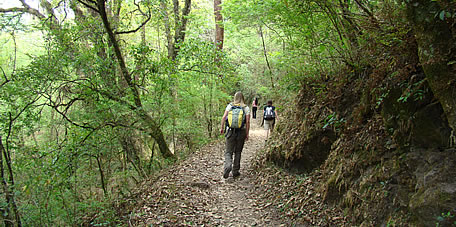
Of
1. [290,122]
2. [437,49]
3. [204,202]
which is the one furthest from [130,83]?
[437,49]

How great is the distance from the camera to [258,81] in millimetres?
23281

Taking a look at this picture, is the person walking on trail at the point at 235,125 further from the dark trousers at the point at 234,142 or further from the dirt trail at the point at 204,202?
the dirt trail at the point at 204,202

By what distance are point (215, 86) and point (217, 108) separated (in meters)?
2.28

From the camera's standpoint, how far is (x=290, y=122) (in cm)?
746

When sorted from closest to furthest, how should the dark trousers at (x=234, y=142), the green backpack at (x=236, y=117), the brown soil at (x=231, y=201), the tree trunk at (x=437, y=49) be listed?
the tree trunk at (x=437, y=49)
the brown soil at (x=231, y=201)
the green backpack at (x=236, y=117)
the dark trousers at (x=234, y=142)

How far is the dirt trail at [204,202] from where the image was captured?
5262mm

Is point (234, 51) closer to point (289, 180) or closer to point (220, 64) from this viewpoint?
point (220, 64)

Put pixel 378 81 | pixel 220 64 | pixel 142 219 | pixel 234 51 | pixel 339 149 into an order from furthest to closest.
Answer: pixel 234 51
pixel 220 64
pixel 142 219
pixel 339 149
pixel 378 81

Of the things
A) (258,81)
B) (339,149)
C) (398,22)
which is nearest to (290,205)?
(339,149)

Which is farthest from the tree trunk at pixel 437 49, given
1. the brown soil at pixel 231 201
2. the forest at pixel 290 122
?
the brown soil at pixel 231 201

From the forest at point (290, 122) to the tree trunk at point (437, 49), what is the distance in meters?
0.01

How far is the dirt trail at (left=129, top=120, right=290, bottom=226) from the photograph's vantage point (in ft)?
17.3

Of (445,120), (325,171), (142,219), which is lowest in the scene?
(142,219)

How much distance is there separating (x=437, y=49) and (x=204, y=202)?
16.9ft
